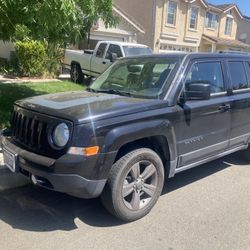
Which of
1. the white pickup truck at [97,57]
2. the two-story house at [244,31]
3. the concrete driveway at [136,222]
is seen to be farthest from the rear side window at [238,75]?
the two-story house at [244,31]

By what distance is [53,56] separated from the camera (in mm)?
16672

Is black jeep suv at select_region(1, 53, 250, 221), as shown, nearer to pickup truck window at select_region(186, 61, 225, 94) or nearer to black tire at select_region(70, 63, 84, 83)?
pickup truck window at select_region(186, 61, 225, 94)

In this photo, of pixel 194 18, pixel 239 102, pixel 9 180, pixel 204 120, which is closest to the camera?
pixel 204 120

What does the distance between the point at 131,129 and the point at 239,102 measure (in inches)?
89.4

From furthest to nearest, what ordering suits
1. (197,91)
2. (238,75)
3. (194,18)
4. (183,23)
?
(194,18) < (183,23) < (238,75) < (197,91)

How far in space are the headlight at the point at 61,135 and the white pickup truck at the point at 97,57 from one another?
9.43m

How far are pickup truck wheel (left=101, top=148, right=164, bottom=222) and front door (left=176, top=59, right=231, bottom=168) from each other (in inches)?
18.6

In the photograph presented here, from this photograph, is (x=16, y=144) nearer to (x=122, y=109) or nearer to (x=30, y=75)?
(x=122, y=109)

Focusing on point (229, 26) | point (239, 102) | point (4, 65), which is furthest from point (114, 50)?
point (229, 26)

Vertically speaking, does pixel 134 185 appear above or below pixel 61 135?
below

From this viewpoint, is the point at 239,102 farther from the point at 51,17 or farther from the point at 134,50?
the point at 134,50

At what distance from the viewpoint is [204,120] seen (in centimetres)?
488

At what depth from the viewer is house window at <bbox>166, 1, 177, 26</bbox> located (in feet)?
90.6

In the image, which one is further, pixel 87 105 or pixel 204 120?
pixel 204 120
